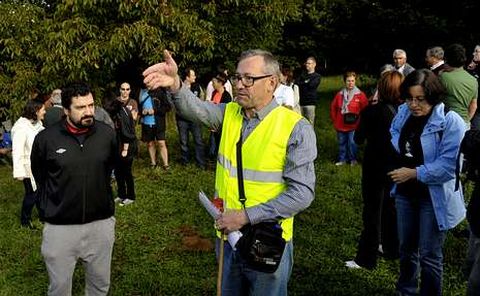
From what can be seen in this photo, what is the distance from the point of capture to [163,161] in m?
10.8

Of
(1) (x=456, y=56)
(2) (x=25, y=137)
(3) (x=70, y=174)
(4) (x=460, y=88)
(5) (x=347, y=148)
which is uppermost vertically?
(1) (x=456, y=56)

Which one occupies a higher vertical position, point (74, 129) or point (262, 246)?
point (74, 129)

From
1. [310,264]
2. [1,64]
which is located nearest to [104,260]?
[310,264]

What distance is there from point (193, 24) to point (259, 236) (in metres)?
9.68

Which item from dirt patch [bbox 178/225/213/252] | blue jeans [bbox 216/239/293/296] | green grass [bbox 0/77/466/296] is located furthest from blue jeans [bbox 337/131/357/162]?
blue jeans [bbox 216/239/293/296]

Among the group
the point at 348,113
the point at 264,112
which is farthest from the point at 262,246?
the point at 348,113

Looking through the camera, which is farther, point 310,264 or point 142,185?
point 142,185

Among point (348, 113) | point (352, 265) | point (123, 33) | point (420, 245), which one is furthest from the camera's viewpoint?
point (123, 33)

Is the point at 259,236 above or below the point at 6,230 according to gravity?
above

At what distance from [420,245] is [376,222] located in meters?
1.20

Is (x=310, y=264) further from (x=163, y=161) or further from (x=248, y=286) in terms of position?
(x=163, y=161)

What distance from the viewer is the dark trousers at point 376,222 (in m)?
5.54

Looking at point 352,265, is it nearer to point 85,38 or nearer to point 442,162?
point 442,162

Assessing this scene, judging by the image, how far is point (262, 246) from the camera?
3096mm
